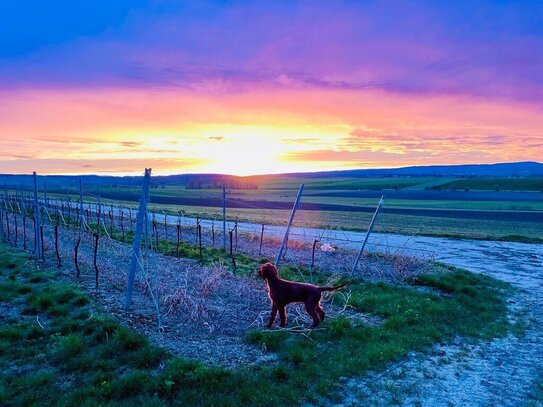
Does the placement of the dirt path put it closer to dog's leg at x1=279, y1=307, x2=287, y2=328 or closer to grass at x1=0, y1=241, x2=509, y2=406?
grass at x1=0, y1=241, x2=509, y2=406

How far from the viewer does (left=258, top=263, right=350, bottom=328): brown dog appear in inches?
287

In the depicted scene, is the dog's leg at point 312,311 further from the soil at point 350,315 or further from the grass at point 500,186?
the grass at point 500,186

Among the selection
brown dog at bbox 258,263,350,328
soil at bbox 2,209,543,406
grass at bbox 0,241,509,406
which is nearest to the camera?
grass at bbox 0,241,509,406

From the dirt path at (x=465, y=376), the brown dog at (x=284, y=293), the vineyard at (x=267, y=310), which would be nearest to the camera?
the dirt path at (x=465, y=376)

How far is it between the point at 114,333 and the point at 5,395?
5.76 feet

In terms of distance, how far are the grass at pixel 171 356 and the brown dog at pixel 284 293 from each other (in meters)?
0.37

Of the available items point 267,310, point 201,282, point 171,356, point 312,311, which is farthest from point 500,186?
point 171,356

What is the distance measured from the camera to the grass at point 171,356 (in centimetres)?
524

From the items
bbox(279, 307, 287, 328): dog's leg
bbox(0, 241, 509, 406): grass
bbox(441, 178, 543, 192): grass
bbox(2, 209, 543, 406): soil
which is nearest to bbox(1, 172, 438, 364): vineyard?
bbox(2, 209, 543, 406): soil

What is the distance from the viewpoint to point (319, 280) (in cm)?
1173

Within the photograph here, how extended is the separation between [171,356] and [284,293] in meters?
2.16

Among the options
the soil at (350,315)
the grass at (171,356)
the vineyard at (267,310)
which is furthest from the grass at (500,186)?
the grass at (171,356)

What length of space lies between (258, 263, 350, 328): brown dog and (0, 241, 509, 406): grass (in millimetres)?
368

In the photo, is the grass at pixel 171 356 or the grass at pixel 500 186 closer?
the grass at pixel 171 356
